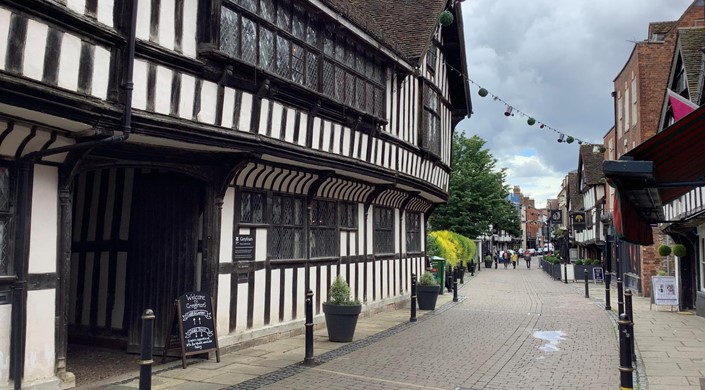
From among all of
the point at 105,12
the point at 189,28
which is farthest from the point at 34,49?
the point at 189,28

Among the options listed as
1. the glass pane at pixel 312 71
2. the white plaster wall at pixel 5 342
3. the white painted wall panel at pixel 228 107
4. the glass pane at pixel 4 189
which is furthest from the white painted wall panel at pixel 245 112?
the white plaster wall at pixel 5 342

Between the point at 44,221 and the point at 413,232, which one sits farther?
the point at 413,232

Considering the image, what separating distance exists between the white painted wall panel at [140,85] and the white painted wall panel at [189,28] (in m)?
0.84

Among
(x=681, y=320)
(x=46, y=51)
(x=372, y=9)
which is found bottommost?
(x=681, y=320)

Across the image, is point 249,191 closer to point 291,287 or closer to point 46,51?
point 291,287

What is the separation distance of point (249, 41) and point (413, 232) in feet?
39.0

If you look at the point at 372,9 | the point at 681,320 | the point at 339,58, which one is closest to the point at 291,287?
the point at 339,58

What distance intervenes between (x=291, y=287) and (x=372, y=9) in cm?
962

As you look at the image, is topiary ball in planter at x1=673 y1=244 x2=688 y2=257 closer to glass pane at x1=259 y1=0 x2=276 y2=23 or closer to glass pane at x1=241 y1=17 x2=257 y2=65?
glass pane at x1=259 y1=0 x2=276 y2=23

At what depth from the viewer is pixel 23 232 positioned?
6.63 meters

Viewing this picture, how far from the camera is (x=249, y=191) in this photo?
10.5 m

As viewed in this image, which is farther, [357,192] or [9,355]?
[357,192]

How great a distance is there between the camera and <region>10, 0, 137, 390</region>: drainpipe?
648cm

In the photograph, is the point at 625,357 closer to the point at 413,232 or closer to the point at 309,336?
the point at 309,336
